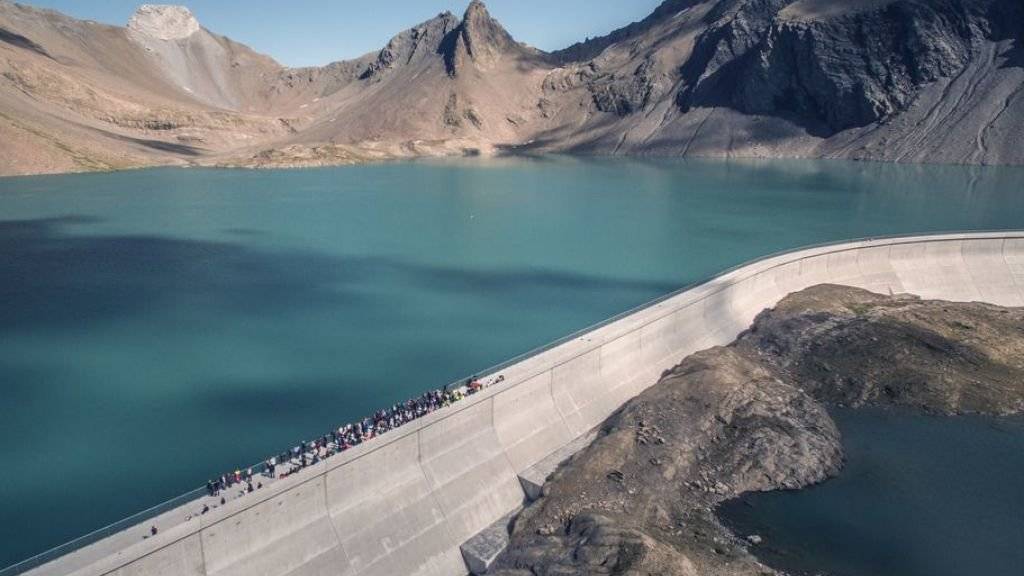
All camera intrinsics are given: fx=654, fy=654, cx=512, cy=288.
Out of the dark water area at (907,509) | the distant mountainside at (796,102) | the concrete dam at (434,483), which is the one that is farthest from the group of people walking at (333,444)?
the distant mountainside at (796,102)

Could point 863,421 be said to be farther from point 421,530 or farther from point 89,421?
point 89,421

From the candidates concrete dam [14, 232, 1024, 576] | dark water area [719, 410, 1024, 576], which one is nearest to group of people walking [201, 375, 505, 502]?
concrete dam [14, 232, 1024, 576]

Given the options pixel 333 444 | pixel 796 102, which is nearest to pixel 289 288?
pixel 333 444

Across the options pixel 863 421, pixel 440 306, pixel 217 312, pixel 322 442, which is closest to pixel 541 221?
pixel 440 306

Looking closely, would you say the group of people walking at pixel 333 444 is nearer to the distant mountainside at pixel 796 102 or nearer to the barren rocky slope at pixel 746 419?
the barren rocky slope at pixel 746 419

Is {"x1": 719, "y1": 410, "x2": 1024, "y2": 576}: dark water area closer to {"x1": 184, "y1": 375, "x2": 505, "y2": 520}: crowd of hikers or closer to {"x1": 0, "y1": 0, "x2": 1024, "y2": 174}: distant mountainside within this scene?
{"x1": 184, "y1": 375, "x2": 505, "y2": 520}: crowd of hikers

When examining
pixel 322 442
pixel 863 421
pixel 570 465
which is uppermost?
pixel 322 442
